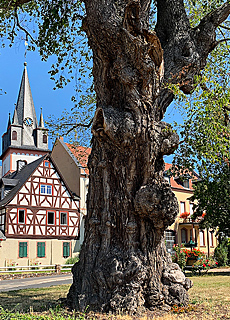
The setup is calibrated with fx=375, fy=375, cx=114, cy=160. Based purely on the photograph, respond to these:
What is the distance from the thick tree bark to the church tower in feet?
144

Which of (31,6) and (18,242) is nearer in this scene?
(31,6)

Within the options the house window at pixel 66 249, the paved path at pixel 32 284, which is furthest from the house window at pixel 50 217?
the paved path at pixel 32 284

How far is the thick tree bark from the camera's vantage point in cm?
610

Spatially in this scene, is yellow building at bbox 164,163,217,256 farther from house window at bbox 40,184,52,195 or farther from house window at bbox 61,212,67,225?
house window at bbox 40,184,52,195

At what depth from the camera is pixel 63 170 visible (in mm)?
40375

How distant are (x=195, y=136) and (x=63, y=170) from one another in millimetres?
33363

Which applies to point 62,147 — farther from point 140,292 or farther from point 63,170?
point 140,292

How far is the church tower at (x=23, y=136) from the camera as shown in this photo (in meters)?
51.5

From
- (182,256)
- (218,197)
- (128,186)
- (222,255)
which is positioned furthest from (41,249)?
(128,186)

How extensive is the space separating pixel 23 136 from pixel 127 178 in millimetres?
48876

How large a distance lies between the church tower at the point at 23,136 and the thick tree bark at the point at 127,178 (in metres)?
44.0

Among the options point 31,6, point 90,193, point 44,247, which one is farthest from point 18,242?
point 90,193

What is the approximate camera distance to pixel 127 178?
654cm

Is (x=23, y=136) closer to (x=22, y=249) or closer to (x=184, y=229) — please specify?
(x=22, y=249)
